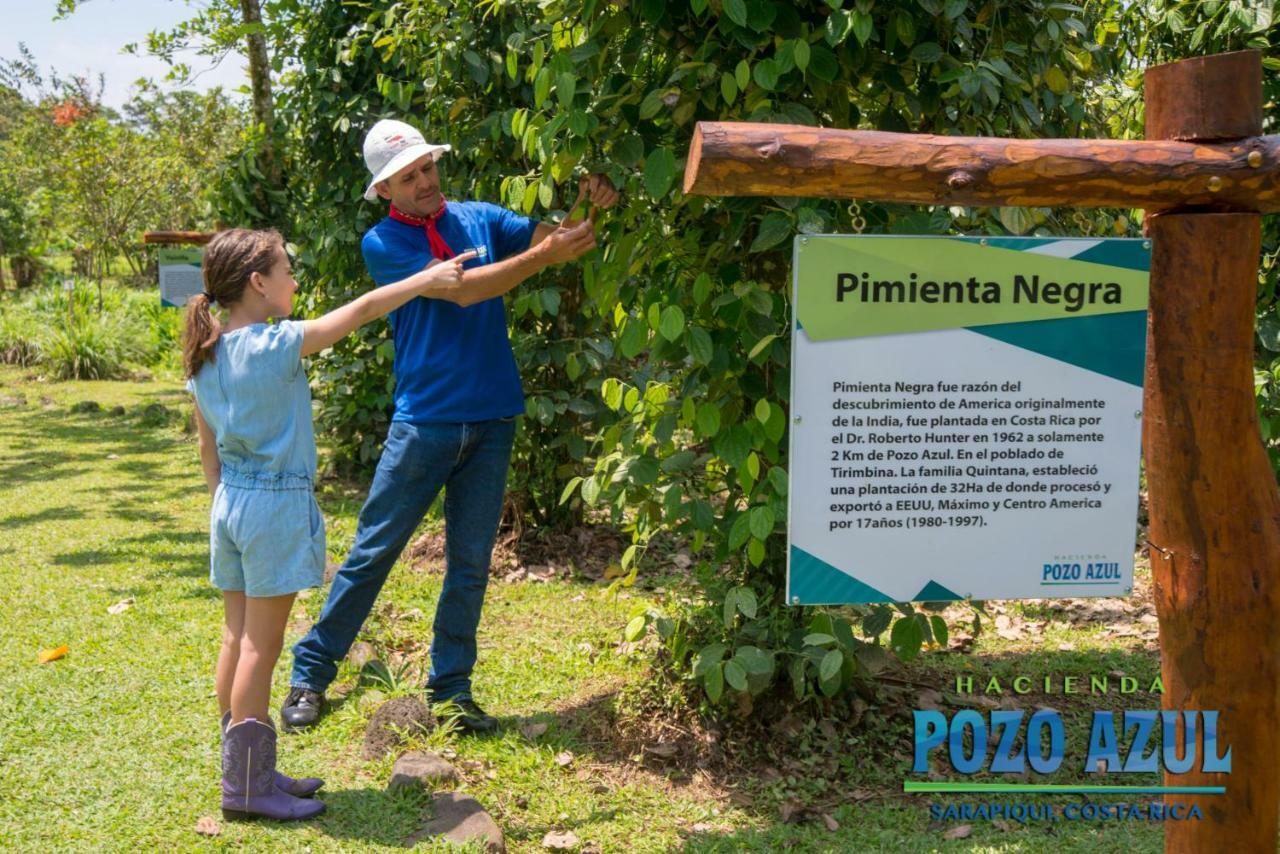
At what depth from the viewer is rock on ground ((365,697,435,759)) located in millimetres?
3891

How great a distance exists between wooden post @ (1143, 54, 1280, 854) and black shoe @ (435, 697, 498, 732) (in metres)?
2.25

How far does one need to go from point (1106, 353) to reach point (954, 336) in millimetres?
344

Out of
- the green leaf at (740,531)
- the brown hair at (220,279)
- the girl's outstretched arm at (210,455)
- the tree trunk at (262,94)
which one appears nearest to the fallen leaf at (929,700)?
the green leaf at (740,531)

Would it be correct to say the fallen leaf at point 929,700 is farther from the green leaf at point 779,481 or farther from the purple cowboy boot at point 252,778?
the purple cowboy boot at point 252,778

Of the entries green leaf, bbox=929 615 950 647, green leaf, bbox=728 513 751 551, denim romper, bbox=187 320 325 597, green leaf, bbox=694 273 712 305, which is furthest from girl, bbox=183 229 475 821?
green leaf, bbox=929 615 950 647

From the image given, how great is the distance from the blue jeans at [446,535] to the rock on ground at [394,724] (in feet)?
0.54

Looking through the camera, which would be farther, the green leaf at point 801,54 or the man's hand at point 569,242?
the man's hand at point 569,242

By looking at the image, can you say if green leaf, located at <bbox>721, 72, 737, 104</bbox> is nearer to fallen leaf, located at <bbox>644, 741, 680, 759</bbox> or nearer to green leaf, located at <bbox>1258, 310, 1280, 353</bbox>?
fallen leaf, located at <bbox>644, 741, 680, 759</bbox>

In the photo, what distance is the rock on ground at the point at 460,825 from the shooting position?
328cm

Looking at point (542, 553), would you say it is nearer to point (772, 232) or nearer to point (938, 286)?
point (772, 232)

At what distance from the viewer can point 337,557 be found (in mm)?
6211

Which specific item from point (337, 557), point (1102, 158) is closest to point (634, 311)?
point (1102, 158)

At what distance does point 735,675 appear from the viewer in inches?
136

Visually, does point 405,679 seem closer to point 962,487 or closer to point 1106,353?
point 962,487
